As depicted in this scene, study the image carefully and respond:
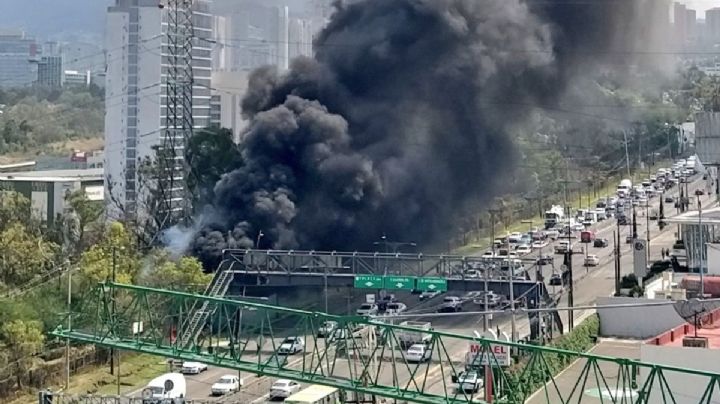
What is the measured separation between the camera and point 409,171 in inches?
1495

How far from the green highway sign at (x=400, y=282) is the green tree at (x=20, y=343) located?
890cm

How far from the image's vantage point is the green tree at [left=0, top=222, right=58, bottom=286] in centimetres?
2831

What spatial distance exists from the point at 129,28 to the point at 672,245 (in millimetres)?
33498

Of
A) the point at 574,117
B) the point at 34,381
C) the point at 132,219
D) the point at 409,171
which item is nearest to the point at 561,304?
the point at 409,171

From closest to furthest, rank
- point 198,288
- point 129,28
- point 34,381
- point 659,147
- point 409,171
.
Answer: point 34,381
point 198,288
point 409,171
point 129,28
point 659,147

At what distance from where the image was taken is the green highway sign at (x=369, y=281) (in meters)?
27.9

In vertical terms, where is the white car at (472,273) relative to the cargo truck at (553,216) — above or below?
below

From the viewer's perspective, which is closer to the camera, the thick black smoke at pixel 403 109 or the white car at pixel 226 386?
the white car at pixel 226 386

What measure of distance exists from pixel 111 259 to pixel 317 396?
31.4ft

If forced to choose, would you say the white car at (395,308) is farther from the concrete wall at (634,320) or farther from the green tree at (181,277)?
the concrete wall at (634,320)

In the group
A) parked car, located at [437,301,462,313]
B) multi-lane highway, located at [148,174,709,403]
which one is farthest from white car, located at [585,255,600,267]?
parked car, located at [437,301,462,313]

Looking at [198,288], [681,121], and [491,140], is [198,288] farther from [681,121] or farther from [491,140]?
[681,121]

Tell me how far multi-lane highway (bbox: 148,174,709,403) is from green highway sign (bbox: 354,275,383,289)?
201cm

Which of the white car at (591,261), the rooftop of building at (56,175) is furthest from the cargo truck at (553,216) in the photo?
the rooftop of building at (56,175)
